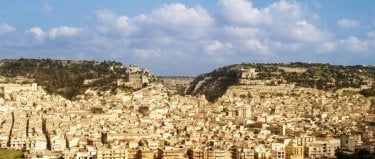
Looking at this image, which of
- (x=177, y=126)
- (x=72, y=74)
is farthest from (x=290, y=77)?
(x=177, y=126)

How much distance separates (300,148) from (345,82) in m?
Answer: 47.1

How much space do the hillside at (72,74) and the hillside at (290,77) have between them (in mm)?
9507

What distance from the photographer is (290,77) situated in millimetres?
87312

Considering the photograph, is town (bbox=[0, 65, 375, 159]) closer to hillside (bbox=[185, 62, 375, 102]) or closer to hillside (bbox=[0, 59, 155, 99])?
hillside (bbox=[0, 59, 155, 99])

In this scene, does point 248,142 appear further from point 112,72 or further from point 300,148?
point 112,72

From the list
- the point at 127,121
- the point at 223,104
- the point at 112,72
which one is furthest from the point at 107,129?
the point at 112,72

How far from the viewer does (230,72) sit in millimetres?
95688

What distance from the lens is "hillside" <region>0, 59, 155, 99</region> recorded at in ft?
259

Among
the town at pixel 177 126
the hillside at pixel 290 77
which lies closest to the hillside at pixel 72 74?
the town at pixel 177 126

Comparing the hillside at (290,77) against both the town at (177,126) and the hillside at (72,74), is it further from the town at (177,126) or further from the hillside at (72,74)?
the hillside at (72,74)

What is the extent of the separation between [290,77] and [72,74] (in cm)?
2525

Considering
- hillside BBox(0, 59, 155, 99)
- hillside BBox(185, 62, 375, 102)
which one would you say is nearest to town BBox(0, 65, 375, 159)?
hillside BBox(0, 59, 155, 99)

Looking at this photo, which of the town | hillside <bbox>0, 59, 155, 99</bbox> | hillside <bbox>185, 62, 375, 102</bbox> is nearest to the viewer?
the town

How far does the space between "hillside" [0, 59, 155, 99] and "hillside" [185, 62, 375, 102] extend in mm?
9507
